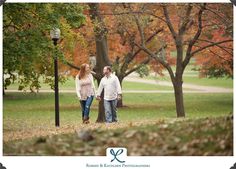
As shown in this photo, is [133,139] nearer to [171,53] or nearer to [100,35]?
[100,35]

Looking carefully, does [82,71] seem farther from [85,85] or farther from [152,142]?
[152,142]

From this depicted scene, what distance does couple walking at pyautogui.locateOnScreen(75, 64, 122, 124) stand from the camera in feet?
49.9

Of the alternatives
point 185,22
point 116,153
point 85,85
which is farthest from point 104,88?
point 185,22

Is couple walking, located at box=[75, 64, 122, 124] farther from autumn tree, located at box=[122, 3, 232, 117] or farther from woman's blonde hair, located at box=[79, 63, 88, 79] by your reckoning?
autumn tree, located at box=[122, 3, 232, 117]

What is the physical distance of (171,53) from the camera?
26.4m

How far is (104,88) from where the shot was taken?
1536 centimetres

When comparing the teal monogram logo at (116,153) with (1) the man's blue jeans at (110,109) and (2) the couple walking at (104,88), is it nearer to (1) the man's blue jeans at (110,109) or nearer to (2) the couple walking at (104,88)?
Result: (2) the couple walking at (104,88)

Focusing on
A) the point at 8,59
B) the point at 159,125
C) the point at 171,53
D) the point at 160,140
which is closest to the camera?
the point at 160,140

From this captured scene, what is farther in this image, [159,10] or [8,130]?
[159,10]

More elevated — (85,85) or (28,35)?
(28,35)

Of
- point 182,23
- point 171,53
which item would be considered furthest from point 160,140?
point 171,53

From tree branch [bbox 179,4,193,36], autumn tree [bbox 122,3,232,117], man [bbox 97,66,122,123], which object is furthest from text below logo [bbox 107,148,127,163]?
tree branch [bbox 179,4,193,36]
